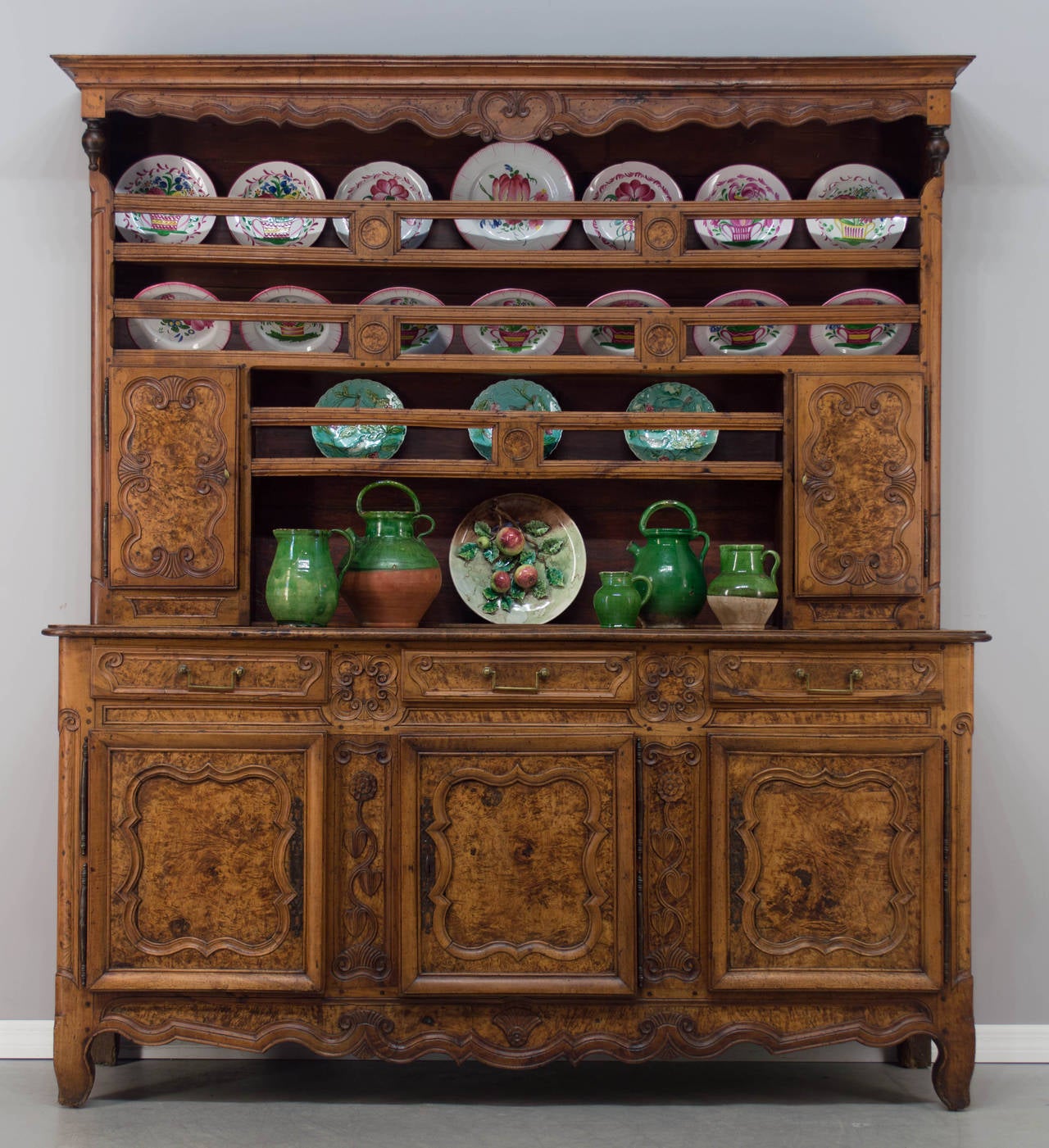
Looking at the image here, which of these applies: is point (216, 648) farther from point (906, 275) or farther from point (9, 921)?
point (906, 275)

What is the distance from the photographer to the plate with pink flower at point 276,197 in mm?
3004

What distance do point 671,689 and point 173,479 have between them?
1388mm

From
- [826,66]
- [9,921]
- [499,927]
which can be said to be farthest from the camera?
[9,921]

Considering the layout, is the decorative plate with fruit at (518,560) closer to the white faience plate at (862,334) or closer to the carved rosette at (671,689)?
the carved rosette at (671,689)

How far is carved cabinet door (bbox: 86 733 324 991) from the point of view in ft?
8.13

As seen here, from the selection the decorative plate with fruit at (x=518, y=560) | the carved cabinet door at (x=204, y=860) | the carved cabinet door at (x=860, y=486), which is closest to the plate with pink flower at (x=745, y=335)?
the carved cabinet door at (x=860, y=486)

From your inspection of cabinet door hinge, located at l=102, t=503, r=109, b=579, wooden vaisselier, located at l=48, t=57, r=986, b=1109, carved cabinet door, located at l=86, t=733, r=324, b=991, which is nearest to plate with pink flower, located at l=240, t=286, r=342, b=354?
wooden vaisselier, located at l=48, t=57, r=986, b=1109

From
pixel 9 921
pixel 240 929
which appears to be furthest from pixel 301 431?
pixel 9 921

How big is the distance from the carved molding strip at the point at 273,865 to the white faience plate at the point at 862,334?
1866 mm

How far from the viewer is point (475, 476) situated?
Answer: 9.67ft

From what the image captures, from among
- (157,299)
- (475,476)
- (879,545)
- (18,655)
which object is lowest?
(18,655)

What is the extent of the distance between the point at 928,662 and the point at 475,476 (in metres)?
1.24

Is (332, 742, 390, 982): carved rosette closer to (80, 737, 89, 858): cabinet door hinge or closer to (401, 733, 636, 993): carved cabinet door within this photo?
(401, 733, 636, 993): carved cabinet door

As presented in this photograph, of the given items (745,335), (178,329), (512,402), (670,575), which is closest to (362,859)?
(670,575)
